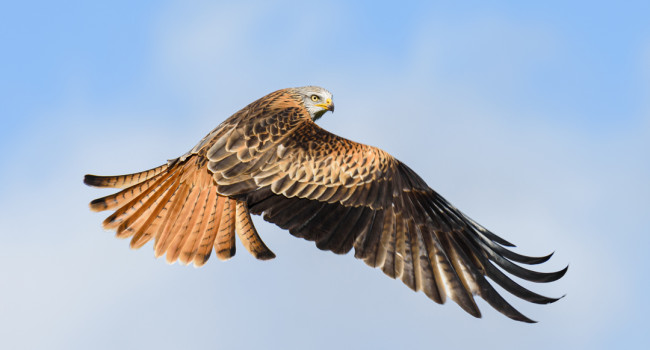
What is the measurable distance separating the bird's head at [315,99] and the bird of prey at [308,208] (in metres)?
1.08

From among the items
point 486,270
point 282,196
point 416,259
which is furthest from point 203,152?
point 486,270

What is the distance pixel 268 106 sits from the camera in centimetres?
1002

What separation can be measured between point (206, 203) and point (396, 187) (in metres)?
2.14

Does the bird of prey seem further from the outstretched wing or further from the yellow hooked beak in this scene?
the yellow hooked beak

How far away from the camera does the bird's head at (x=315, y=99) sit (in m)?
10.9

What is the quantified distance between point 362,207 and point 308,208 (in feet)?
1.92

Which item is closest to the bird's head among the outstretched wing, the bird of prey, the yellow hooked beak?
the yellow hooked beak

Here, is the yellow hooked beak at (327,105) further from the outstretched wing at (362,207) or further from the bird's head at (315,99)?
the outstretched wing at (362,207)

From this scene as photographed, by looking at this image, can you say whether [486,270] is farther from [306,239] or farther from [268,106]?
[268,106]

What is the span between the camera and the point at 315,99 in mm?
11016

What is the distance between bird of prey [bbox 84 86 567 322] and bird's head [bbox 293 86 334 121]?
3.55 ft

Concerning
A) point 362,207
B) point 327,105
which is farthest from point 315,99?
point 362,207

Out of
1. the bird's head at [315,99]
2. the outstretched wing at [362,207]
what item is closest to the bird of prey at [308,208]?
the outstretched wing at [362,207]

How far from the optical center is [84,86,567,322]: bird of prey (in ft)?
28.3
